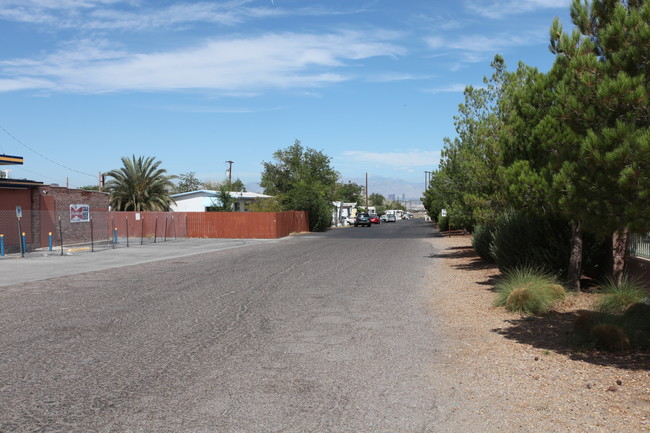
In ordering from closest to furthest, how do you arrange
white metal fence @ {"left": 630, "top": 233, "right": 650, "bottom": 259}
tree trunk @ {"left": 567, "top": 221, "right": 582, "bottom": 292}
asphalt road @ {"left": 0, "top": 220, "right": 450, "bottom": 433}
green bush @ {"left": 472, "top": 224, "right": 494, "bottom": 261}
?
asphalt road @ {"left": 0, "top": 220, "right": 450, "bottom": 433}
white metal fence @ {"left": 630, "top": 233, "right": 650, "bottom": 259}
tree trunk @ {"left": 567, "top": 221, "right": 582, "bottom": 292}
green bush @ {"left": 472, "top": 224, "right": 494, "bottom": 261}

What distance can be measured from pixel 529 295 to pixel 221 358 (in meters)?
5.80

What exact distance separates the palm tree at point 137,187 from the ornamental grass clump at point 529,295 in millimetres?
43618

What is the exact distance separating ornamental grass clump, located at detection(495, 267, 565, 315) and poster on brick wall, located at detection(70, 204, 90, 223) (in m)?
26.6

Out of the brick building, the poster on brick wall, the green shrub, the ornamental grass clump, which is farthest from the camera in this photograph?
the poster on brick wall

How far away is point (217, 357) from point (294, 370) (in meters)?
1.16

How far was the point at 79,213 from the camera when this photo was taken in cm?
3256

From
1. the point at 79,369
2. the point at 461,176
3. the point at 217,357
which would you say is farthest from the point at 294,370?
the point at 461,176

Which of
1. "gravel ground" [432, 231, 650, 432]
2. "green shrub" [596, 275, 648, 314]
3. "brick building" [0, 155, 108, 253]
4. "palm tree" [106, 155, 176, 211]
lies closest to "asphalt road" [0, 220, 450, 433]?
"gravel ground" [432, 231, 650, 432]

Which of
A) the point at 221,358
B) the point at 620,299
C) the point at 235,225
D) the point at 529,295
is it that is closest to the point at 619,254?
the point at 620,299

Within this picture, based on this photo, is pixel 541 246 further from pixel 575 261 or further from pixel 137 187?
pixel 137 187

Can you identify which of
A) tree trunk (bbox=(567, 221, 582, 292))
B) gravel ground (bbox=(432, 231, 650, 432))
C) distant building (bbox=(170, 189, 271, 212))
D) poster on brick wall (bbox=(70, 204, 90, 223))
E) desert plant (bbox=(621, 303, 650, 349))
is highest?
distant building (bbox=(170, 189, 271, 212))

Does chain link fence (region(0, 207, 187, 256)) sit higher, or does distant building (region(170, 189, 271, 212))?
distant building (region(170, 189, 271, 212))

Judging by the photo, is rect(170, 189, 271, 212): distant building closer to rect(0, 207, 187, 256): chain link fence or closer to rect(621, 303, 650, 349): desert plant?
rect(0, 207, 187, 256): chain link fence

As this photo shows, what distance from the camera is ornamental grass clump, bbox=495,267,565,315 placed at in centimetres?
1021
